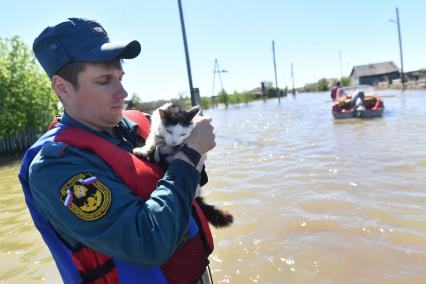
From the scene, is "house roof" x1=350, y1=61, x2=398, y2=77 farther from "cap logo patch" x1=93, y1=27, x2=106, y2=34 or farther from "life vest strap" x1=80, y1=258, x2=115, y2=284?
"life vest strap" x1=80, y1=258, x2=115, y2=284

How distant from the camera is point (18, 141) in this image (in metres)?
19.4

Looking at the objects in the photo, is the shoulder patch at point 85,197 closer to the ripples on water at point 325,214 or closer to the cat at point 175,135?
the cat at point 175,135

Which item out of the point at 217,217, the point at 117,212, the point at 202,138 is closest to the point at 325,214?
the point at 217,217

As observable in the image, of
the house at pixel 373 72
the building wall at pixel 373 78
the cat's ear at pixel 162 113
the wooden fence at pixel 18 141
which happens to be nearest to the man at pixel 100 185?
the cat's ear at pixel 162 113

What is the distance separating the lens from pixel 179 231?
1.65 meters

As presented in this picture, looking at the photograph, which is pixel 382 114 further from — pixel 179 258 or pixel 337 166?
pixel 179 258

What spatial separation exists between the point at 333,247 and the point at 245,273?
3.73ft

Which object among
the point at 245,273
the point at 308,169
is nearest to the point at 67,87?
the point at 245,273

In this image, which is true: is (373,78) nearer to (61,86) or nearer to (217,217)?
(217,217)

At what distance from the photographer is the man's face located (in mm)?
1817

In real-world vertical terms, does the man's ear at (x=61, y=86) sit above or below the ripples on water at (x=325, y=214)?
above

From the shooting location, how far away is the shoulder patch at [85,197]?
1.55 m

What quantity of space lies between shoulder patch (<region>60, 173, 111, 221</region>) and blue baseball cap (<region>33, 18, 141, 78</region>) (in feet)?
1.75

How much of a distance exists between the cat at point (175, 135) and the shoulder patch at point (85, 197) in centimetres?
75
